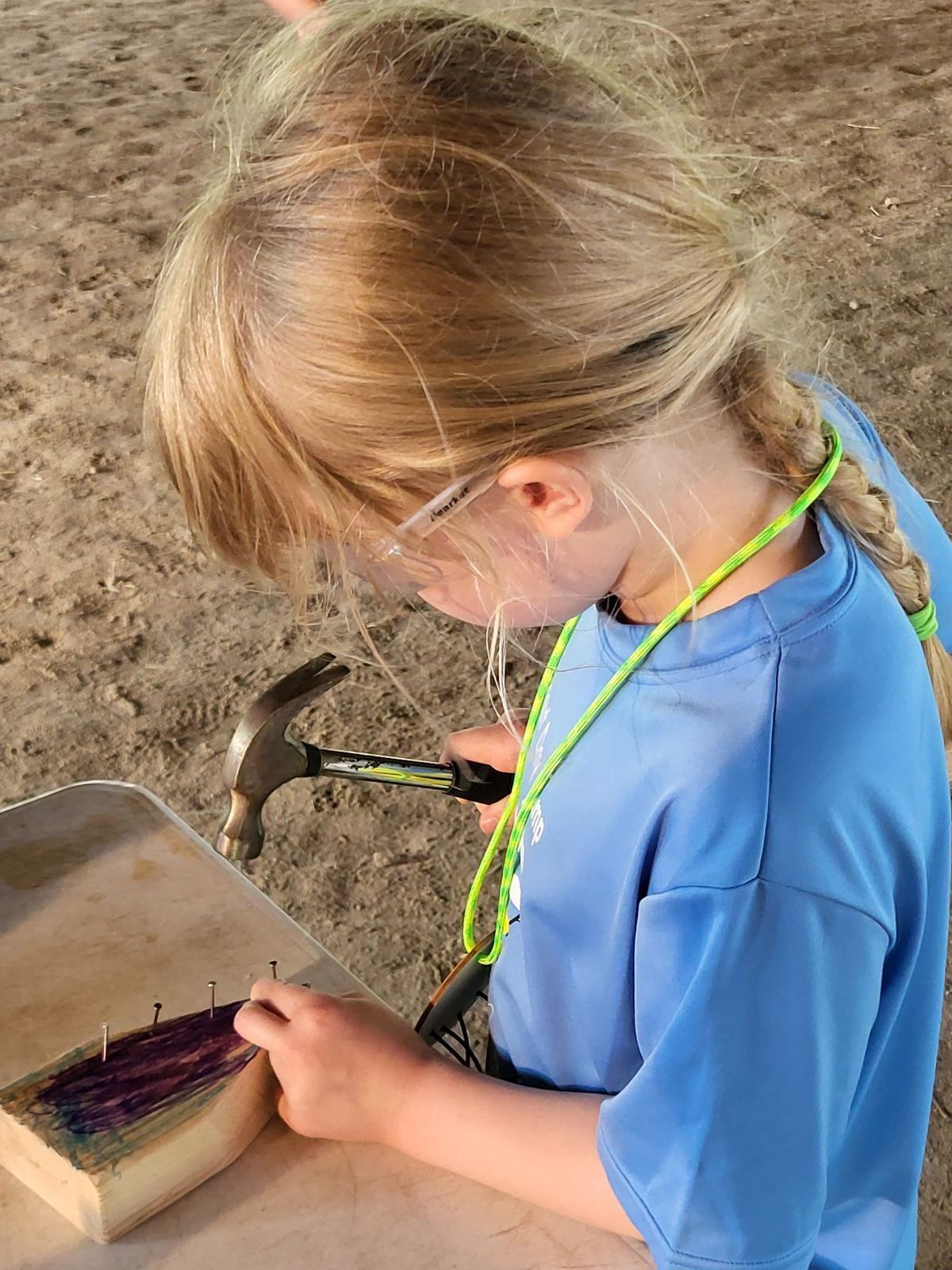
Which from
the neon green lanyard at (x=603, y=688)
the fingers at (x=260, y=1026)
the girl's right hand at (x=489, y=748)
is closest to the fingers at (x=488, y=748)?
the girl's right hand at (x=489, y=748)

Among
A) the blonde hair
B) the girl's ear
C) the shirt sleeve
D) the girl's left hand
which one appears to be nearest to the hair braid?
the blonde hair

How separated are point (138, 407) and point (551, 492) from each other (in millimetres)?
2409

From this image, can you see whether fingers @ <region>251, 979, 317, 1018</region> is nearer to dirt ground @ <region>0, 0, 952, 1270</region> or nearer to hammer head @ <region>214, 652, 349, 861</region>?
hammer head @ <region>214, 652, 349, 861</region>

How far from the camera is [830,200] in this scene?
13.6 ft

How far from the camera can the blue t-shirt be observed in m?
0.71

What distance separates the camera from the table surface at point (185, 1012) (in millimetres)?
768

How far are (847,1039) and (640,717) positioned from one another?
23cm

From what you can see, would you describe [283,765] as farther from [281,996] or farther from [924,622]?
[924,622]

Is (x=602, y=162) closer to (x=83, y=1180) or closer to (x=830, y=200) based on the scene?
(x=83, y=1180)

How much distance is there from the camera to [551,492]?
77 centimetres

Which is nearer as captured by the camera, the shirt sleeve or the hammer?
the shirt sleeve

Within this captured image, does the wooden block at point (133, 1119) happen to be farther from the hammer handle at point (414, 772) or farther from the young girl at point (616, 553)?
the hammer handle at point (414, 772)

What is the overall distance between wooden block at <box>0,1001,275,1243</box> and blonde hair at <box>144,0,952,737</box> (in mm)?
352

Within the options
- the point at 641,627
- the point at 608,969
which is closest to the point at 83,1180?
the point at 608,969
